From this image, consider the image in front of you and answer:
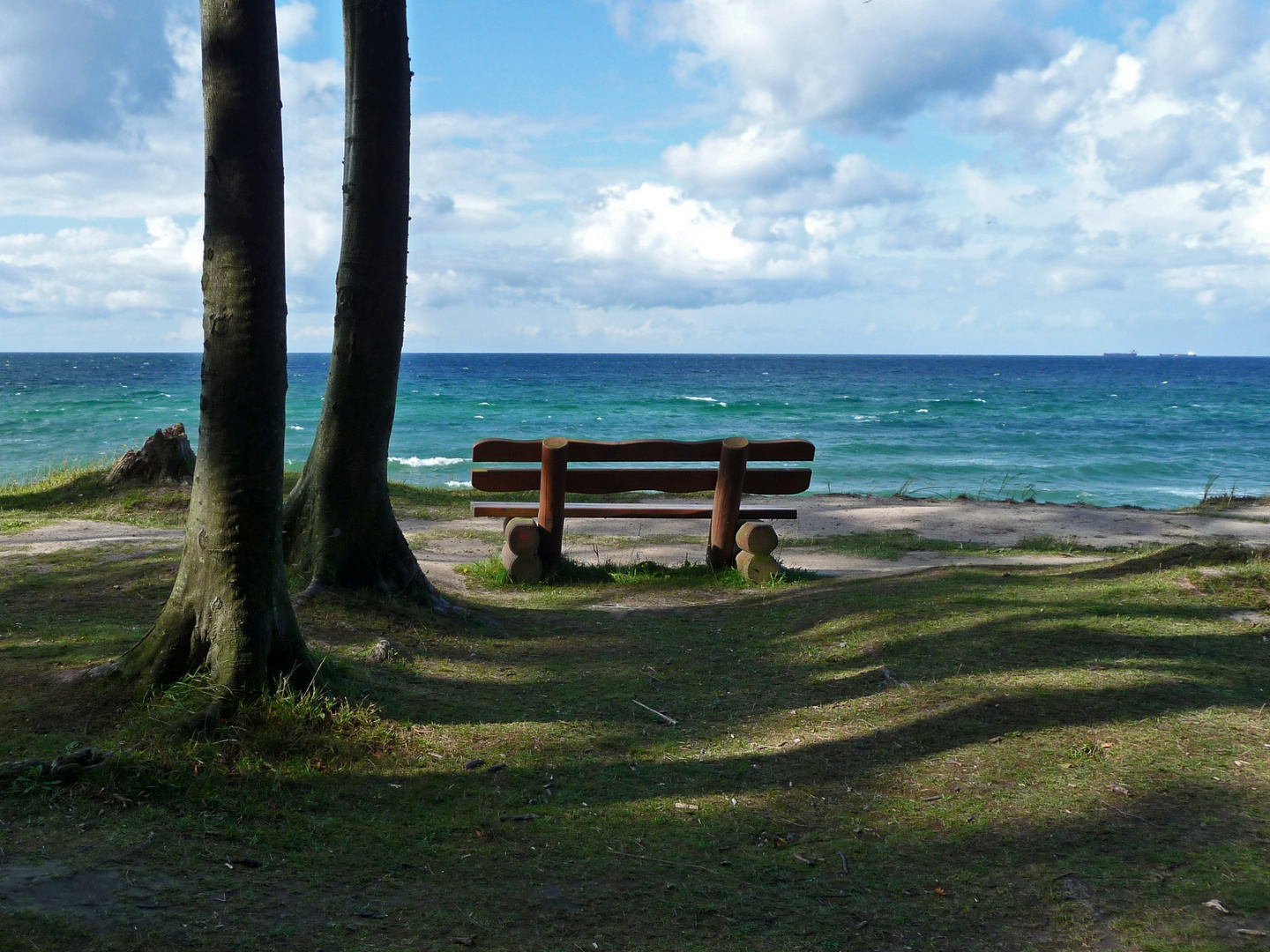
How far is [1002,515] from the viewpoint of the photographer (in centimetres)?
1332

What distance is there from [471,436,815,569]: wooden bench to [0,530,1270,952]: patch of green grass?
79.7 inches

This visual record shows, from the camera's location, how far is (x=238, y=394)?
155 inches

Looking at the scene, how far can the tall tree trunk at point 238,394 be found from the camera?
12.6 feet

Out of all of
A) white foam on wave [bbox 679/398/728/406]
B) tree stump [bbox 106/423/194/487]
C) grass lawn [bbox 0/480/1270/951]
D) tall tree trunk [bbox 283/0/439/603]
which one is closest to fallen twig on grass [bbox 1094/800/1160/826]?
grass lawn [bbox 0/480/1270/951]

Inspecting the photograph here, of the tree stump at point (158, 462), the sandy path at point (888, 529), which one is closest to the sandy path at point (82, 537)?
the tree stump at point (158, 462)

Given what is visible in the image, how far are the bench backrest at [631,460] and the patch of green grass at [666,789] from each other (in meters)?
2.29

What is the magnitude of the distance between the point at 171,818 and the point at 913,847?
8.74 feet

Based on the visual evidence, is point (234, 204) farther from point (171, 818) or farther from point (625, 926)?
point (625, 926)

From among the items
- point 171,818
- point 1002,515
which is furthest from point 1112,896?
point 1002,515

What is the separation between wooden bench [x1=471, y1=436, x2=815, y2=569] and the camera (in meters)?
8.04

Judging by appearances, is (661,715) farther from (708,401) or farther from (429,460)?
(708,401)

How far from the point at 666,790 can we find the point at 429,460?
24.3 m

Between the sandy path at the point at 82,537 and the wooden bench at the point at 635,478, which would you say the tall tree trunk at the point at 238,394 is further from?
the sandy path at the point at 82,537

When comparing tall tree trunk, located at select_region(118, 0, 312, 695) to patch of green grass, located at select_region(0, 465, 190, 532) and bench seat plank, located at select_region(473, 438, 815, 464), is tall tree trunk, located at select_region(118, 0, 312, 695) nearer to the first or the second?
bench seat plank, located at select_region(473, 438, 815, 464)
